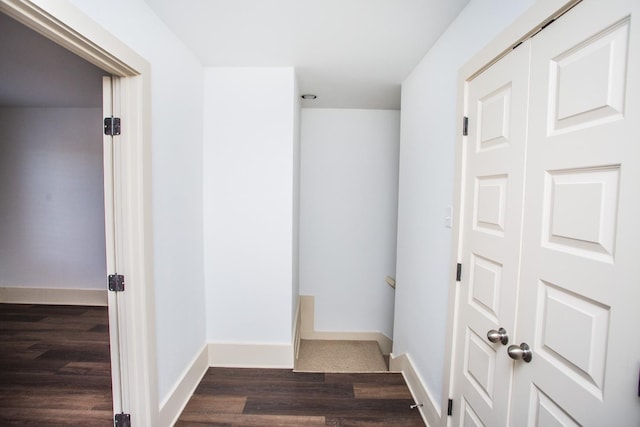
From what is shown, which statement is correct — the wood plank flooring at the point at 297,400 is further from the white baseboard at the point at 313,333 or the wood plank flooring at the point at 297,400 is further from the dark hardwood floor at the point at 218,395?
the white baseboard at the point at 313,333

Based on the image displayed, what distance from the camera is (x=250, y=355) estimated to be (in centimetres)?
238

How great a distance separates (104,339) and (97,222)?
5.25 feet

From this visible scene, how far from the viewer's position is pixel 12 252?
12.0 feet

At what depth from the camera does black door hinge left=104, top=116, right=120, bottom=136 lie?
1421 mm

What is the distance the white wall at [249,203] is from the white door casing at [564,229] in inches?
57.5

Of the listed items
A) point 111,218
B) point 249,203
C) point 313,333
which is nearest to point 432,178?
point 249,203

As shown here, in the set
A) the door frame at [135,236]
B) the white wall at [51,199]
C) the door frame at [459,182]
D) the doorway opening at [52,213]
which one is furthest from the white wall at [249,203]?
the white wall at [51,199]

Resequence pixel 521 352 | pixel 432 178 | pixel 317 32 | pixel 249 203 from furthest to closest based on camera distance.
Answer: pixel 249 203 → pixel 432 178 → pixel 317 32 → pixel 521 352

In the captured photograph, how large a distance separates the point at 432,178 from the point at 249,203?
1432mm

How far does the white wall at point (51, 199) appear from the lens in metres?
3.56

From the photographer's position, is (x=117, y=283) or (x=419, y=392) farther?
(x=419, y=392)

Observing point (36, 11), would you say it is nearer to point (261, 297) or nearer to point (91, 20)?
point (91, 20)

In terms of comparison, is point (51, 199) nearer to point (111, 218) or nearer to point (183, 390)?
point (111, 218)

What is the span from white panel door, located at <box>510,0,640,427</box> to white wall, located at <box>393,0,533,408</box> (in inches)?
16.8
